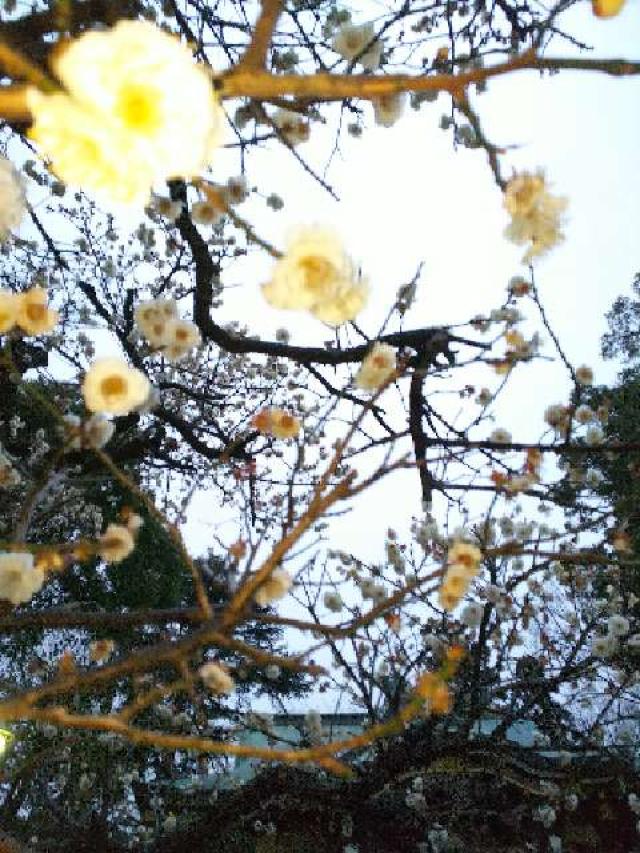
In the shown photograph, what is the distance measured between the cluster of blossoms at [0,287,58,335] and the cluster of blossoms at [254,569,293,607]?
1.13m

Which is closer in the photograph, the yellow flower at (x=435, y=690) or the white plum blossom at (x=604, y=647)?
the yellow flower at (x=435, y=690)

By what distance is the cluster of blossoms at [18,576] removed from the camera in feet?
7.52

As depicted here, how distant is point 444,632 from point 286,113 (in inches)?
241

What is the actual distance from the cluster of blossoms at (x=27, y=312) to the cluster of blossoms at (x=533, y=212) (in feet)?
4.82

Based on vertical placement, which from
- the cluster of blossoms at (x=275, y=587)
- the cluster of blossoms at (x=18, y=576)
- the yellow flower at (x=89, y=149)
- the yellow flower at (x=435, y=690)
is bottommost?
the yellow flower at (x=435, y=690)

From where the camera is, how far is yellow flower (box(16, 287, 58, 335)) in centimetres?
220

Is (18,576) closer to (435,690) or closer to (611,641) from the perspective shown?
(435,690)

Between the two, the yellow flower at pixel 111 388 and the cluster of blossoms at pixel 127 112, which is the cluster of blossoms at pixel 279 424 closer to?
the yellow flower at pixel 111 388

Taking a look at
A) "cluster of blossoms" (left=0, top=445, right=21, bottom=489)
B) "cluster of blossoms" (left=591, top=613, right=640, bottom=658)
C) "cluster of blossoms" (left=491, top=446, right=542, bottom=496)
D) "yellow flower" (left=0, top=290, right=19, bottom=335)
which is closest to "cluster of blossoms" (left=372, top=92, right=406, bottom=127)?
"yellow flower" (left=0, top=290, right=19, bottom=335)

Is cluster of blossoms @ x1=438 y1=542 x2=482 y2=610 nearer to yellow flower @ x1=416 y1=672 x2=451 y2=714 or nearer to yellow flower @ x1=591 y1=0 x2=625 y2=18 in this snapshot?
yellow flower @ x1=416 y1=672 x2=451 y2=714

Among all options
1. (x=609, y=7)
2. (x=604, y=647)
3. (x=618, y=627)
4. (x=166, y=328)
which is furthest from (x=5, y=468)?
(x=618, y=627)

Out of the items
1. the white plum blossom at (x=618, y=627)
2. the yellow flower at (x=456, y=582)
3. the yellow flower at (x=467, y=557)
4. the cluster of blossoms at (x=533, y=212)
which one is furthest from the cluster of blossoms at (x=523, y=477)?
the white plum blossom at (x=618, y=627)

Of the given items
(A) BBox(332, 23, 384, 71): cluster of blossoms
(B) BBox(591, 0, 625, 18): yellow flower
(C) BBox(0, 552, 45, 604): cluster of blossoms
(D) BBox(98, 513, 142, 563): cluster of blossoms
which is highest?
(A) BBox(332, 23, 384, 71): cluster of blossoms

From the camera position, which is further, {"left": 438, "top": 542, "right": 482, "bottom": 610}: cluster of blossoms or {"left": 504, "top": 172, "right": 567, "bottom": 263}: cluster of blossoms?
{"left": 438, "top": 542, "right": 482, "bottom": 610}: cluster of blossoms
